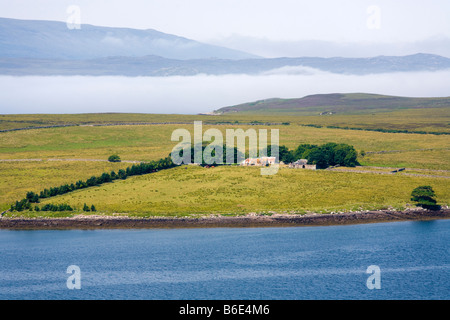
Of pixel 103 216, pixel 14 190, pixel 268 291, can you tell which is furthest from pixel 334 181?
pixel 14 190

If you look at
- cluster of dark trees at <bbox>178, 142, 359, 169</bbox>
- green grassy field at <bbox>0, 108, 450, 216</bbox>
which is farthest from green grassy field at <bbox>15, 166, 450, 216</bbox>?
cluster of dark trees at <bbox>178, 142, 359, 169</bbox>

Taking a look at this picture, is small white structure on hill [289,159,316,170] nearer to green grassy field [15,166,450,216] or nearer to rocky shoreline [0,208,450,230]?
green grassy field [15,166,450,216]

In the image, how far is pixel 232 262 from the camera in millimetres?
58062

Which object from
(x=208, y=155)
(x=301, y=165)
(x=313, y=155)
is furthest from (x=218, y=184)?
(x=313, y=155)

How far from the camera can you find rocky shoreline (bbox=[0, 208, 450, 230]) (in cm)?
7469

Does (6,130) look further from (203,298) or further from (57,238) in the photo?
(203,298)

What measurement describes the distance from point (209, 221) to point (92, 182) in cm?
3163

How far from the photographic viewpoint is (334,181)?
312ft

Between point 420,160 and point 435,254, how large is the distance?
6528 cm

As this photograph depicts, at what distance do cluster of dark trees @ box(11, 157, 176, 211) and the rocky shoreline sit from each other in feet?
19.8

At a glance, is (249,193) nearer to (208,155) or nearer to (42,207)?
(208,155)

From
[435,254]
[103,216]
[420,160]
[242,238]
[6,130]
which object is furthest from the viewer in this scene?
→ [6,130]

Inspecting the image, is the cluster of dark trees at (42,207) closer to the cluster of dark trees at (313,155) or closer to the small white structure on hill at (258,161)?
the cluster of dark trees at (313,155)

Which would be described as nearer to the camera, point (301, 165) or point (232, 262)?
point (232, 262)
